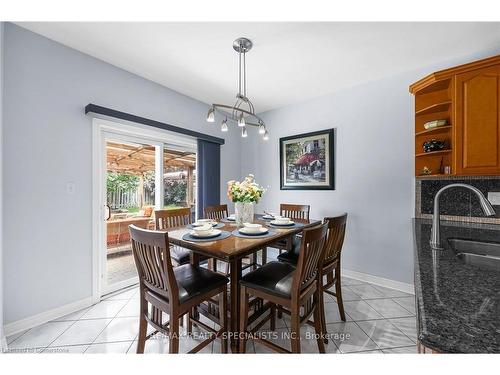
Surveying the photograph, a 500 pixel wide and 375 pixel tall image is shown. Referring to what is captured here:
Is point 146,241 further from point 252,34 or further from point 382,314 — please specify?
point 382,314

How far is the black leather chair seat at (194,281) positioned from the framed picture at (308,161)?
6.83 ft

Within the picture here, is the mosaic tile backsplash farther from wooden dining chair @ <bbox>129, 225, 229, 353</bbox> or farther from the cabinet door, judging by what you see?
wooden dining chair @ <bbox>129, 225, 229, 353</bbox>

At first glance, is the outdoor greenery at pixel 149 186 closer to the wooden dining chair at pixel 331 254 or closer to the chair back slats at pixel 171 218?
the chair back slats at pixel 171 218

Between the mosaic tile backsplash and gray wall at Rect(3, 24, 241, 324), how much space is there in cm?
342

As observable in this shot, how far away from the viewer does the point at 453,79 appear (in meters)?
1.79

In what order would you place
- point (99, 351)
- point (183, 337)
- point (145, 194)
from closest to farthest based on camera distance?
point (99, 351)
point (183, 337)
point (145, 194)

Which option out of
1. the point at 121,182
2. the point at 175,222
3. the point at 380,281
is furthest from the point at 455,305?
the point at 121,182

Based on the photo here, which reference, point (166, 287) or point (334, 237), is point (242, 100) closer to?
point (334, 237)

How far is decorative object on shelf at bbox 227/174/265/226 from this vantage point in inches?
80.5

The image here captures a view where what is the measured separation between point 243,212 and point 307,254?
972 mm

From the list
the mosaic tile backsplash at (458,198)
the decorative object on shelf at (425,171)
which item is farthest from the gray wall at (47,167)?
the mosaic tile backsplash at (458,198)

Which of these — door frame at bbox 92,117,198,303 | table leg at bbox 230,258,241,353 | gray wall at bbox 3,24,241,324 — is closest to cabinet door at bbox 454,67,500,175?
table leg at bbox 230,258,241,353
